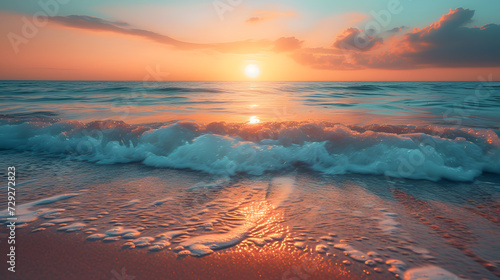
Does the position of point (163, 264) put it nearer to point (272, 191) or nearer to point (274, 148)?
point (272, 191)

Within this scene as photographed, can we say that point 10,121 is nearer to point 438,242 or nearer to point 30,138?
point 30,138

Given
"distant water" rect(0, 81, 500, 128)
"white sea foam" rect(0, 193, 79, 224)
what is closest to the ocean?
"white sea foam" rect(0, 193, 79, 224)

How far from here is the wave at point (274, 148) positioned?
14.8 ft

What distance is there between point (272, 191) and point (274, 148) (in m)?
1.60

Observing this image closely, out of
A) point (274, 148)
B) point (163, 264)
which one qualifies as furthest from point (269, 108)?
point (163, 264)

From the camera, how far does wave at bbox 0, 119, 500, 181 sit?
4.50 metres

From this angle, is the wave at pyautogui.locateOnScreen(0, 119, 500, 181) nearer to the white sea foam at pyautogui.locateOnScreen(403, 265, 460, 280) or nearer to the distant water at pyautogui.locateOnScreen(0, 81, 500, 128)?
the white sea foam at pyautogui.locateOnScreen(403, 265, 460, 280)

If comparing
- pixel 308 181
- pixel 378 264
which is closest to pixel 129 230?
pixel 378 264

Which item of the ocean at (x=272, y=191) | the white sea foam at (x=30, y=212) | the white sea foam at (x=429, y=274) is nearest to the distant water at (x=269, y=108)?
the ocean at (x=272, y=191)

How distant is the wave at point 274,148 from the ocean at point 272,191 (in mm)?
27

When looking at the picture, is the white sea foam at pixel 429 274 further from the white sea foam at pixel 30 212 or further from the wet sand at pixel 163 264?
the white sea foam at pixel 30 212

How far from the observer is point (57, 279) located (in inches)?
73.4

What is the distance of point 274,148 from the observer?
5043 mm

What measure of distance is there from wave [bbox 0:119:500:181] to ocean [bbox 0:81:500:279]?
1.1 inches
